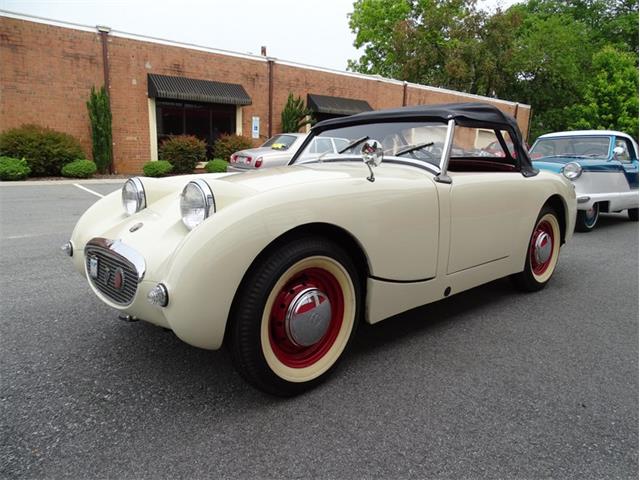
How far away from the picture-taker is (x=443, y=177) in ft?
8.69

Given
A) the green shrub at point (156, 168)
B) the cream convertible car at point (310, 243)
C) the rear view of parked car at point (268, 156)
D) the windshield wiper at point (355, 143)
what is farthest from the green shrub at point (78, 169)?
the windshield wiper at point (355, 143)

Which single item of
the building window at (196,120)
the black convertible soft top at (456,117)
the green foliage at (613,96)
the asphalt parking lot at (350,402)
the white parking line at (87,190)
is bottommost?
the asphalt parking lot at (350,402)

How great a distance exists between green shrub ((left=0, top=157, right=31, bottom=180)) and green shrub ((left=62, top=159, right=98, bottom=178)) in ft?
3.35

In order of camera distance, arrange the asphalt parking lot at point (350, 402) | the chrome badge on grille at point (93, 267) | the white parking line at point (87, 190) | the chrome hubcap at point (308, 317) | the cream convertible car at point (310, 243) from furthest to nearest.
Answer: the white parking line at point (87, 190), the chrome badge on grille at point (93, 267), the chrome hubcap at point (308, 317), the cream convertible car at point (310, 243), the asphalt parking lot at point (350, 402)

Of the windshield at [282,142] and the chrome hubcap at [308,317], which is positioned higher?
the windshield at [282,142]

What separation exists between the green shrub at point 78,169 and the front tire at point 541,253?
13.6m

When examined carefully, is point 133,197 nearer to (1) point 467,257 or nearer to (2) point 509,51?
(1) point 467,257

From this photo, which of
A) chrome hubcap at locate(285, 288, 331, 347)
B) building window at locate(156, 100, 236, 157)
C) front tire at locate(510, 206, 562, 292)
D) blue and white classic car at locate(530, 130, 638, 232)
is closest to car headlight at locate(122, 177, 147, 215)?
chrome hubcap at locate(285, 288, 331, 347)

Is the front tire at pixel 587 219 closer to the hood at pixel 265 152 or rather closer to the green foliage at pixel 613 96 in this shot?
the hood at pixel 265 152

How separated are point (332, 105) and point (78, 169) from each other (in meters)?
10.9

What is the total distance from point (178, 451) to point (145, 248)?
886 millimetres

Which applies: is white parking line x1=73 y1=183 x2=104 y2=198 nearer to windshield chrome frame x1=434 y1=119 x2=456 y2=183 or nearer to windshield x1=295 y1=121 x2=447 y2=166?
windshield x1=295 y1=121 x2=447 y2=166

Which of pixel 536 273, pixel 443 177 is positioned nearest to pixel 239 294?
pixel 443 177

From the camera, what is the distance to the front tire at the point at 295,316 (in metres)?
1.88
